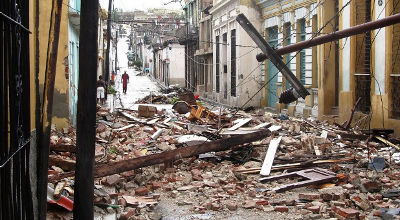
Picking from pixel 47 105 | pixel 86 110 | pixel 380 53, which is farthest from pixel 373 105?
pixel 47 105

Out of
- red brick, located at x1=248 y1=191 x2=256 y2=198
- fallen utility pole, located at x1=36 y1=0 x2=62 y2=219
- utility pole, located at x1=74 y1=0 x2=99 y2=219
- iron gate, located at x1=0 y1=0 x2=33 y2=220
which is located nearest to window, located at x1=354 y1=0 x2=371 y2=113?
red brick, located at x1=248 y1=191 x2=256 y2=198

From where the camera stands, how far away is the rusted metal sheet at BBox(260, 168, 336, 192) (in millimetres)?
8398

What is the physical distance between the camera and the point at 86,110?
15.2 ft

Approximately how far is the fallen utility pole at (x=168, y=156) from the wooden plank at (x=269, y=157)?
36 cm

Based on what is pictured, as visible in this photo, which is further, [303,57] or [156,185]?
[303,57]

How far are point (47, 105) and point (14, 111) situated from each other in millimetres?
812

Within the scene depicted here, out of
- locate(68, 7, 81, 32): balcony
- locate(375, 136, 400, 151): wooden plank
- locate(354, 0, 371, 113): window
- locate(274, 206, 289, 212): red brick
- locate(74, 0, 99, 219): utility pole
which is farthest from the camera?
locate(354, 0, 371, 113): window

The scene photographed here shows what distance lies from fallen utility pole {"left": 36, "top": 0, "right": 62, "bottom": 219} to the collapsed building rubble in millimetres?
1937

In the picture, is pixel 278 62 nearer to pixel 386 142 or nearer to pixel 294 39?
pixel 386 142

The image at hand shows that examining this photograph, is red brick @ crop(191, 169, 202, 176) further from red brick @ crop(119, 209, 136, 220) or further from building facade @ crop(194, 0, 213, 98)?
building facade @ crop(194, 0, 213, 98)

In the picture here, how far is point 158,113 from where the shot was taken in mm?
19047

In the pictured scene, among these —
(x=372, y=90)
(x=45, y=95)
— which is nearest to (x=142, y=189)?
(x=45, y=95)

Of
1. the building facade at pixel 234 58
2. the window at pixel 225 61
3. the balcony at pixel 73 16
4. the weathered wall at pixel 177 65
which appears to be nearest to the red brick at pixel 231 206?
the balcony at pixel 73 16

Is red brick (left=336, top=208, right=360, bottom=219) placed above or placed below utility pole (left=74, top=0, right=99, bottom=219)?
below
